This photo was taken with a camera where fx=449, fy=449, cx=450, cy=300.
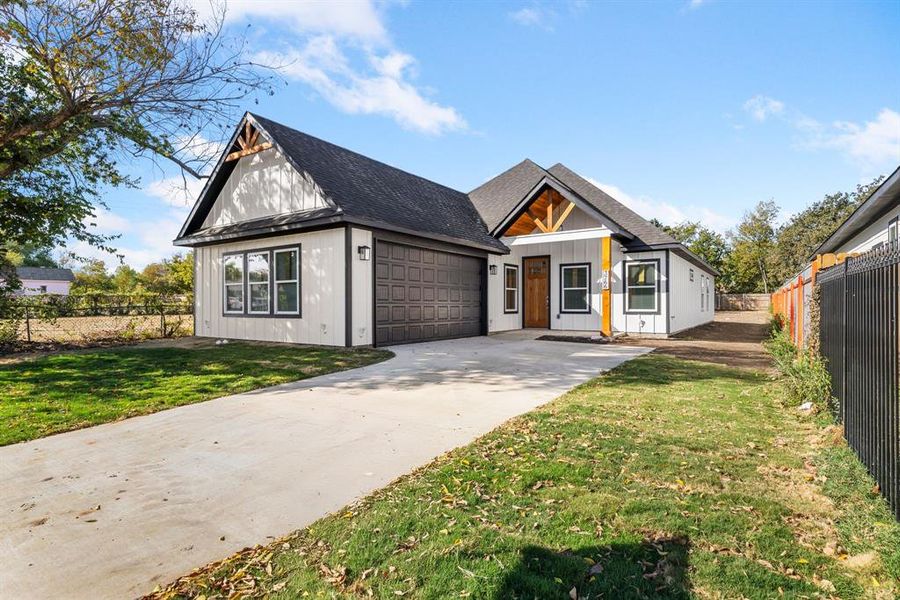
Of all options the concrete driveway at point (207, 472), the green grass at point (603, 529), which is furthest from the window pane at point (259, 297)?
the green grass at point (603, 529)

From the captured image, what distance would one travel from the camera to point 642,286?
15141 millimetres

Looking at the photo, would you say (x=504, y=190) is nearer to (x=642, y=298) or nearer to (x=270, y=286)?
(x=642, y=298)

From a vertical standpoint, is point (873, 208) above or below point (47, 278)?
below

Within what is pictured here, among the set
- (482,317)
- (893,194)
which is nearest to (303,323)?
(482,317)

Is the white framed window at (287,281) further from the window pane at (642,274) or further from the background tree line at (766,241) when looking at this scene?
the background tree line at (766,241)

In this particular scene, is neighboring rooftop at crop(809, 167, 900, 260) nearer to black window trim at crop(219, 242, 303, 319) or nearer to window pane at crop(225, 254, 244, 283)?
black window trim at crop(219, 242, 303, 319)

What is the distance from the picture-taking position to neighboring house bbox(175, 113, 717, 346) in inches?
435

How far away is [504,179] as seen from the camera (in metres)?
19.7

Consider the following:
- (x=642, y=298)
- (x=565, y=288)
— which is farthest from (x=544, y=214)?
(x=642, y=298)

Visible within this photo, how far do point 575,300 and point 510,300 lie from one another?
7.66 feet

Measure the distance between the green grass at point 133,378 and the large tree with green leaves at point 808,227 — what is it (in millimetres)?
47238

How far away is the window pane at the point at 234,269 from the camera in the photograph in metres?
13.0

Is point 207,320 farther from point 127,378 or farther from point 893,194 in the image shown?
point 893,194

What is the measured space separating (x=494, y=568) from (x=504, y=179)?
18.8m
